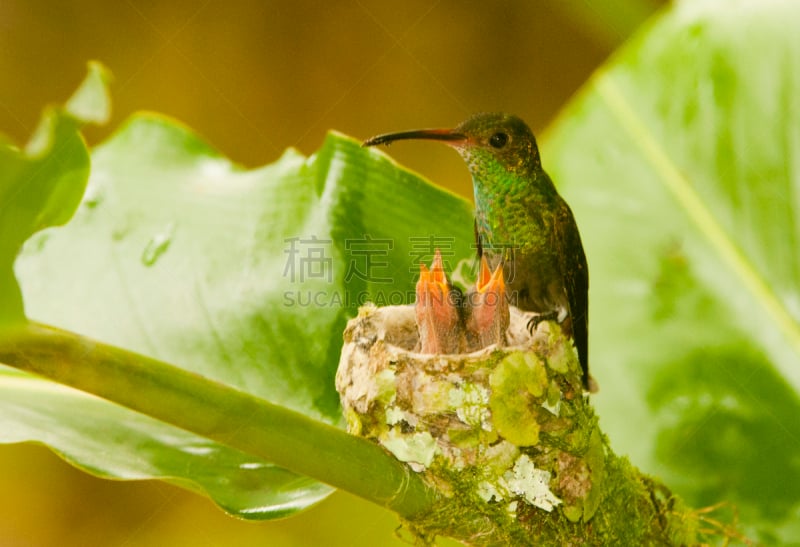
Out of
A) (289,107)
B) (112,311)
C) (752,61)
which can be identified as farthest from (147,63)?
(752,61)


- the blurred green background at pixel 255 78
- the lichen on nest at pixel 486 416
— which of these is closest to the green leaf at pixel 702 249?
the lichen on nest at pixel 486 416

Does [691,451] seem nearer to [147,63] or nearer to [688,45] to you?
[688,45]

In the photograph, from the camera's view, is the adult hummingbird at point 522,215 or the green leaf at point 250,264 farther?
the green leaf at point 250,264

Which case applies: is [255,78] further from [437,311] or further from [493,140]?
[437,311]

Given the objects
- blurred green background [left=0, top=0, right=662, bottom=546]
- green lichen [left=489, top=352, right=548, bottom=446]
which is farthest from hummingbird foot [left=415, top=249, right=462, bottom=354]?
blurred green background [left=0, top=0, right=662, bottom=546]

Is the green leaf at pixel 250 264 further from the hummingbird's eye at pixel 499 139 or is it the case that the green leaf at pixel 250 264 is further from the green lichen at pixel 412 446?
the green lichen at pixel 412 446

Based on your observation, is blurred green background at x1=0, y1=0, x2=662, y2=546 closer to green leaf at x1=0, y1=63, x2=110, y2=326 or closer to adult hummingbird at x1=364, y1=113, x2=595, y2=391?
adult hummingbird at x1=364, y1=113, x2=595, y2=391
